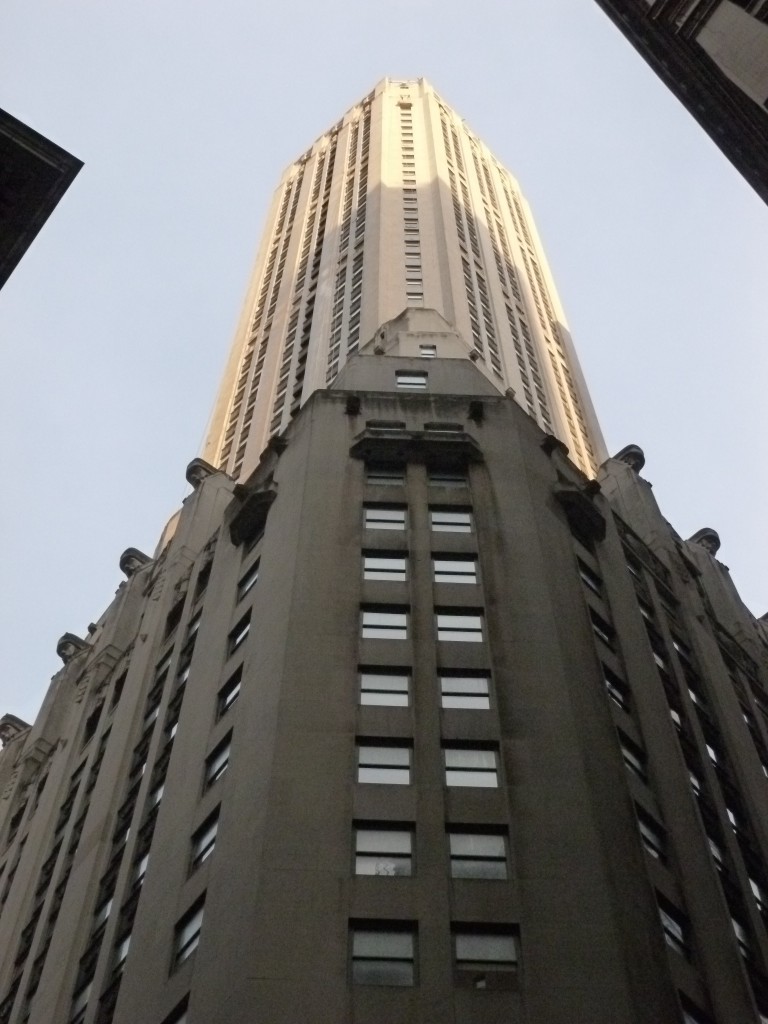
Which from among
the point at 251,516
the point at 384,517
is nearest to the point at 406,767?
the point at 384,517

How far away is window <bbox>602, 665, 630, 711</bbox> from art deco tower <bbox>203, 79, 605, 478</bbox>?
2172 cm

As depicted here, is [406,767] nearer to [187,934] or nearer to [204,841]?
[204,841]

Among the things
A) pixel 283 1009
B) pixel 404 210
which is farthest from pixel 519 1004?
pixel 404 210

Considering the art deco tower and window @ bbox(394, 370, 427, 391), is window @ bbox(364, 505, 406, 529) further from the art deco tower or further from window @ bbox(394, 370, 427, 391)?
the art deco tower

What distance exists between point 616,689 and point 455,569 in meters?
6.10

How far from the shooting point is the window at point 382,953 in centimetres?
2850

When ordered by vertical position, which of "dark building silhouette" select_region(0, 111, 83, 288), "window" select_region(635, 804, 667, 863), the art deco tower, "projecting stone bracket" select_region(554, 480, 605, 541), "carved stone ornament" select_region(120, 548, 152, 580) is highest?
the art deco tower

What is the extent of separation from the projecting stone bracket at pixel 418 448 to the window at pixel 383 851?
715 inches

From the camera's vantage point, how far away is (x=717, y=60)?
34.2 metres

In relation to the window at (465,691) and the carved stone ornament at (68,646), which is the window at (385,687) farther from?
the carved stone ornament at (68,646)

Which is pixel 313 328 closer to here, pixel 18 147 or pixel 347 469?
pixel 347 469

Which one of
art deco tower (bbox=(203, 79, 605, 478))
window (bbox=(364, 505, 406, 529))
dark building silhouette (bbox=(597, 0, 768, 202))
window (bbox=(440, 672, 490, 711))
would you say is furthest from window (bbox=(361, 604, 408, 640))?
art deco tower (bbox=(203, 79, 605, 478))

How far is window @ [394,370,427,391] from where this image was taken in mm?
55500

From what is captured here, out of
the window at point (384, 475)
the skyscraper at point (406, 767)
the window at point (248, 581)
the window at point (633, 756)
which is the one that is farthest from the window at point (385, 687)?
the window at point (384, 475)
